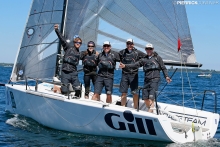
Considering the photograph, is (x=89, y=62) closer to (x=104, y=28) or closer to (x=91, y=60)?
(x=91, y=60)

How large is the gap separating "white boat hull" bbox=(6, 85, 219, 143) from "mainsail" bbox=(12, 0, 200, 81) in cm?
115

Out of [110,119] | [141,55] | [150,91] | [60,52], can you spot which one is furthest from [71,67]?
[150,91]

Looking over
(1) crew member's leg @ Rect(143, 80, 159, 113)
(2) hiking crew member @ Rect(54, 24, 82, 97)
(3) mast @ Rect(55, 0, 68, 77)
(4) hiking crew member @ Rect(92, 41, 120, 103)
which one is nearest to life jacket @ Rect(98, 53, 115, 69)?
(4) hiking crew member @ Rect(92, 41, 120, 103)

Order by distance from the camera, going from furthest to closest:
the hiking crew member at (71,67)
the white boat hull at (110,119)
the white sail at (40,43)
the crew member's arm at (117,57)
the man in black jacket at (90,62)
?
the white sail at (40,43)
the hiking crew member at (71,67)
the man in black jacket at (90,62)
the crew member's arm at (117,57)
the white boat hull at (110,119)

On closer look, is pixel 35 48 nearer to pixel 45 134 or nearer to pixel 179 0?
pixel 45 134

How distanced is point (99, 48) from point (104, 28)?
1.68 feet

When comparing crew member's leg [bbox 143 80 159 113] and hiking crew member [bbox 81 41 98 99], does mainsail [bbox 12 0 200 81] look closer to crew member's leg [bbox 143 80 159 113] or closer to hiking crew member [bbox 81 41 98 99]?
hiking crew member [bbox 81 41 98 99]

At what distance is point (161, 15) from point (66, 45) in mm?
2107

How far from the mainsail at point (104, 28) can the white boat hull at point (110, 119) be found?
115cm

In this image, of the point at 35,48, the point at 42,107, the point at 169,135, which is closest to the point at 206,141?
the point at 169,135

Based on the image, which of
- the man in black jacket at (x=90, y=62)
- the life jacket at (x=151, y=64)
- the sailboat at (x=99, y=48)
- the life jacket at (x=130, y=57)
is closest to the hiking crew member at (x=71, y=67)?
the man in black jacket at (x=90, y=62)

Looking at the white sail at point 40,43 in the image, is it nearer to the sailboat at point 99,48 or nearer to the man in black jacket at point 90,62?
the sailboat at point 99,48

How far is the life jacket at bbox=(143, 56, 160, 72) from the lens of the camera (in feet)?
25.2

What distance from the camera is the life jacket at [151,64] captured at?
7.69 meters
